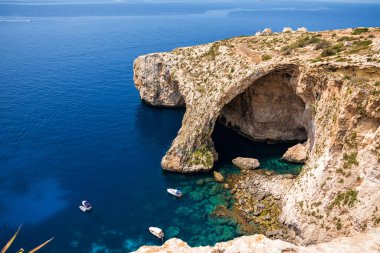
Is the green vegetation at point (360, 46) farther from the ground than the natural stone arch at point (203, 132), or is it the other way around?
the green vegetation at point (360, 46)

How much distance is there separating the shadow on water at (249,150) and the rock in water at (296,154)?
0.97m

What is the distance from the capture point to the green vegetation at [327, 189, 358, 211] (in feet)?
124

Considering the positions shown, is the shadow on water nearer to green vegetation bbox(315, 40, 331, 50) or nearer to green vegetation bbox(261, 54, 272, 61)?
green vegetation bbox(261, 54, 272, 61)

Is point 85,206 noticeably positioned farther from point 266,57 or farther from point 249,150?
point 266,57

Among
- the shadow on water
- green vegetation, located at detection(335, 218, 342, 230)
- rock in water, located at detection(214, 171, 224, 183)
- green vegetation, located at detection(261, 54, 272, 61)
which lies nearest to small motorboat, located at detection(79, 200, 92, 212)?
rock in water, located at detection(214, 171, 224, 183)

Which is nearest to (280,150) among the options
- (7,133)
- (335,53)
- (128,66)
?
(335,53)

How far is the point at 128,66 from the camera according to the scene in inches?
4884

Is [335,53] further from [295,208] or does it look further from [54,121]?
[54,121]

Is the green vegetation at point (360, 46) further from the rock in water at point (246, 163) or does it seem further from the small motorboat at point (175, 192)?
the small motorboat at point (175, 192)

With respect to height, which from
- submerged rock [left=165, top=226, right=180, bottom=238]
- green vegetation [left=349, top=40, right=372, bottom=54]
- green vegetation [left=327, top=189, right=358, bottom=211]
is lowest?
submerged rock [left=165, top=226, right=180, bottom=238]

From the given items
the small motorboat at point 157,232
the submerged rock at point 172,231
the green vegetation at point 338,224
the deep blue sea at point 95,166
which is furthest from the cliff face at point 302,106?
the small motorboat at point 157,232

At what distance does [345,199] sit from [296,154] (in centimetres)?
2147

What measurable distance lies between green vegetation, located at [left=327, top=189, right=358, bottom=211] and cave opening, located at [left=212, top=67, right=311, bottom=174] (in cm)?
1932

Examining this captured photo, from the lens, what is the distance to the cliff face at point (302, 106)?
126ft
